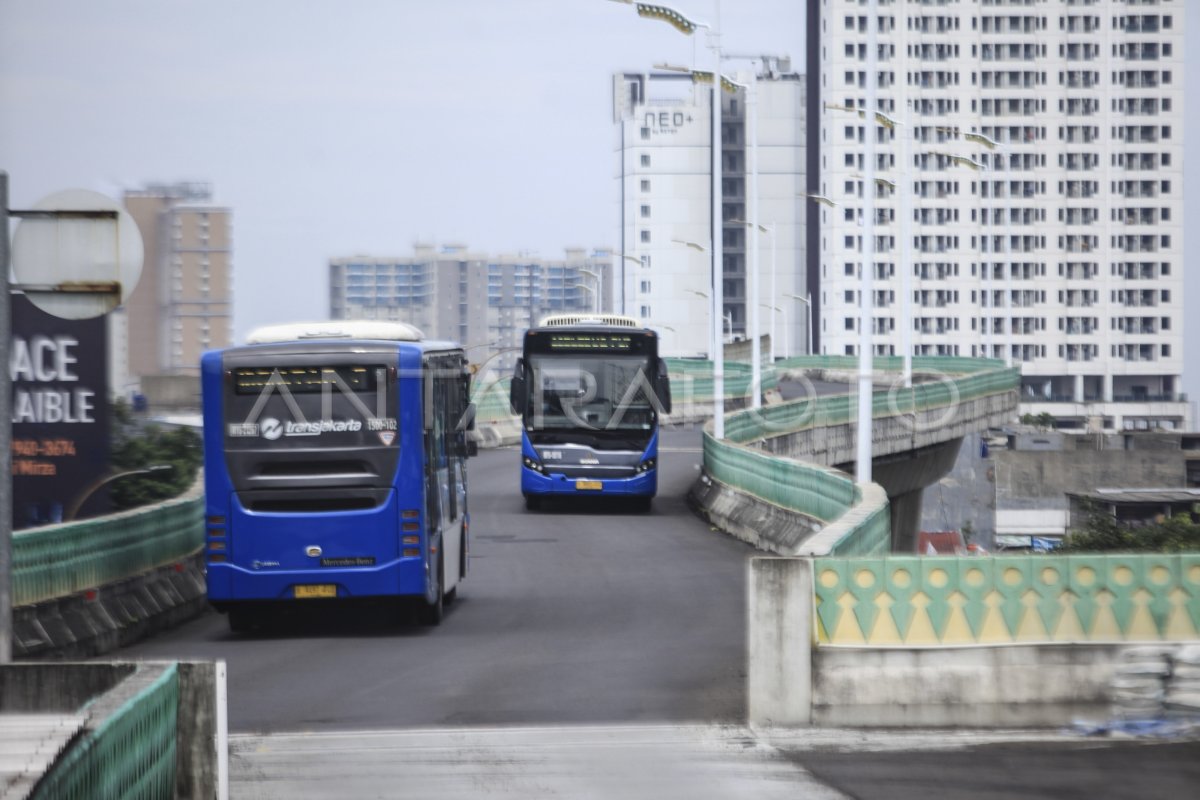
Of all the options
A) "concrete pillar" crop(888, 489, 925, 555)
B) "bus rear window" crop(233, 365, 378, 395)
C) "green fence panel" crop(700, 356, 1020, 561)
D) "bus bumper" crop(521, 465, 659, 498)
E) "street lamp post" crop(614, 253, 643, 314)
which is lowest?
"concrete pillar" crop(888, 489, 925, 555)

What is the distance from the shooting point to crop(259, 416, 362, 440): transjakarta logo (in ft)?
55.9

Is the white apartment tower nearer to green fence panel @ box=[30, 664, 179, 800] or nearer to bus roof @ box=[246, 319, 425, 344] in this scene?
bus roof @ box=[246, 319, 425, 344]

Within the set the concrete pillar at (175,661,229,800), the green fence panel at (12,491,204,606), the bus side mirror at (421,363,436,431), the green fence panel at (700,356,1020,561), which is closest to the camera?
the concrete pillar at (175,661,229,800)

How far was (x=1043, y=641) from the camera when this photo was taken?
11.7m

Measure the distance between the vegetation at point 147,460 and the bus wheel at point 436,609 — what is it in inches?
264

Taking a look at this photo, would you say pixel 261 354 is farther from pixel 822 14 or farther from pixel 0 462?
pixel 822 14

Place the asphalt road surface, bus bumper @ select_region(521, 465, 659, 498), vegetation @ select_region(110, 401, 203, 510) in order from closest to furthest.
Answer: the asphalt road surface, vegetation @ select_region(110, 401, 203, 510), bus bumper @ select_region(521, 465, 659, 498)

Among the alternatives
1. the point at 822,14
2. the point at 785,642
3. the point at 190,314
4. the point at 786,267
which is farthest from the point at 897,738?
the point at 786,267

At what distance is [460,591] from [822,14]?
13417 cm

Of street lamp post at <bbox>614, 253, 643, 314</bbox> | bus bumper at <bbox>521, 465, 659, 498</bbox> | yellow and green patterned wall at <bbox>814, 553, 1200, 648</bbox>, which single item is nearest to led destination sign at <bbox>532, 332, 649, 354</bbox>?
bus bumper at <bbox>521, 465, 659, 498</bbox>

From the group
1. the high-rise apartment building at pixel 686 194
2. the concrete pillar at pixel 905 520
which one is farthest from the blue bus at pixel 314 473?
the high-rise apartment building at pixel 686 194

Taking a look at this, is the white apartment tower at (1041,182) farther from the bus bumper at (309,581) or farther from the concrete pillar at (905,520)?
the bus bumper at (309,581)

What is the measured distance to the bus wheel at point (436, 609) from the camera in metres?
18.3

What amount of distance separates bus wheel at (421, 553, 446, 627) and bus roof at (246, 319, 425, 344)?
98.6 inches
